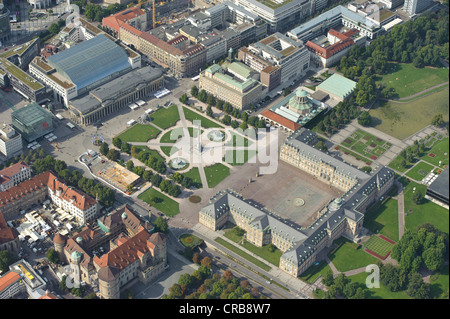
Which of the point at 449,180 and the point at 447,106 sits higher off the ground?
the point at 447,106
